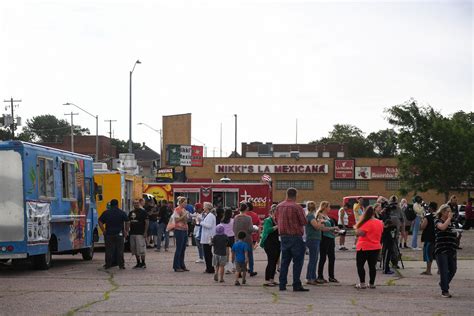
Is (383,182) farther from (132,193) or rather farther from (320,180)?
(132,193)

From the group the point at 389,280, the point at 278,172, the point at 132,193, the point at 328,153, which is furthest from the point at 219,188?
the point at 328,153

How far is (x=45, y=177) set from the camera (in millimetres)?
21625

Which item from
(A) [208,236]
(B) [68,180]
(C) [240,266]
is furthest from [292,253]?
(B) [68,180]

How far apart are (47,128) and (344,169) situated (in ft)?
275

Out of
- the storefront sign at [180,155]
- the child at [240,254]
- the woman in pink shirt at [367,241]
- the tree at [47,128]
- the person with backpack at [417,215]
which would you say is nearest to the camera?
the woman in pink shirt at [367,241]

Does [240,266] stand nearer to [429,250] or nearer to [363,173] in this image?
[429,250]

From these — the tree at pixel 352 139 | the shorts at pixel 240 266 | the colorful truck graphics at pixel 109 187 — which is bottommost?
the shorts at pixel 240 266

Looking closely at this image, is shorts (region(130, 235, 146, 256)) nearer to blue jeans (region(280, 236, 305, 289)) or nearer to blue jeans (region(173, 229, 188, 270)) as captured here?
blue jeans (region(173, 229, 188, 270))

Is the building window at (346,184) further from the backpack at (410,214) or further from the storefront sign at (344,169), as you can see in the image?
the backpack at (410,214)

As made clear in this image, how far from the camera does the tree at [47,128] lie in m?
147

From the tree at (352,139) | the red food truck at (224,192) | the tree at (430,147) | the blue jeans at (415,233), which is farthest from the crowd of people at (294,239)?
the tree at (352,139)

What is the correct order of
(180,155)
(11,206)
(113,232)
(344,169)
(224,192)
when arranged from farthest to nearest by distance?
1. (344,169)
2. (180,155)
3. (224,192)
4. (113,232)
5. (11,206)

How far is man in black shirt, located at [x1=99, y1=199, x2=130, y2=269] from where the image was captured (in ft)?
73.8

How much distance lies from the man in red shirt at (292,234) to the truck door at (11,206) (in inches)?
239
